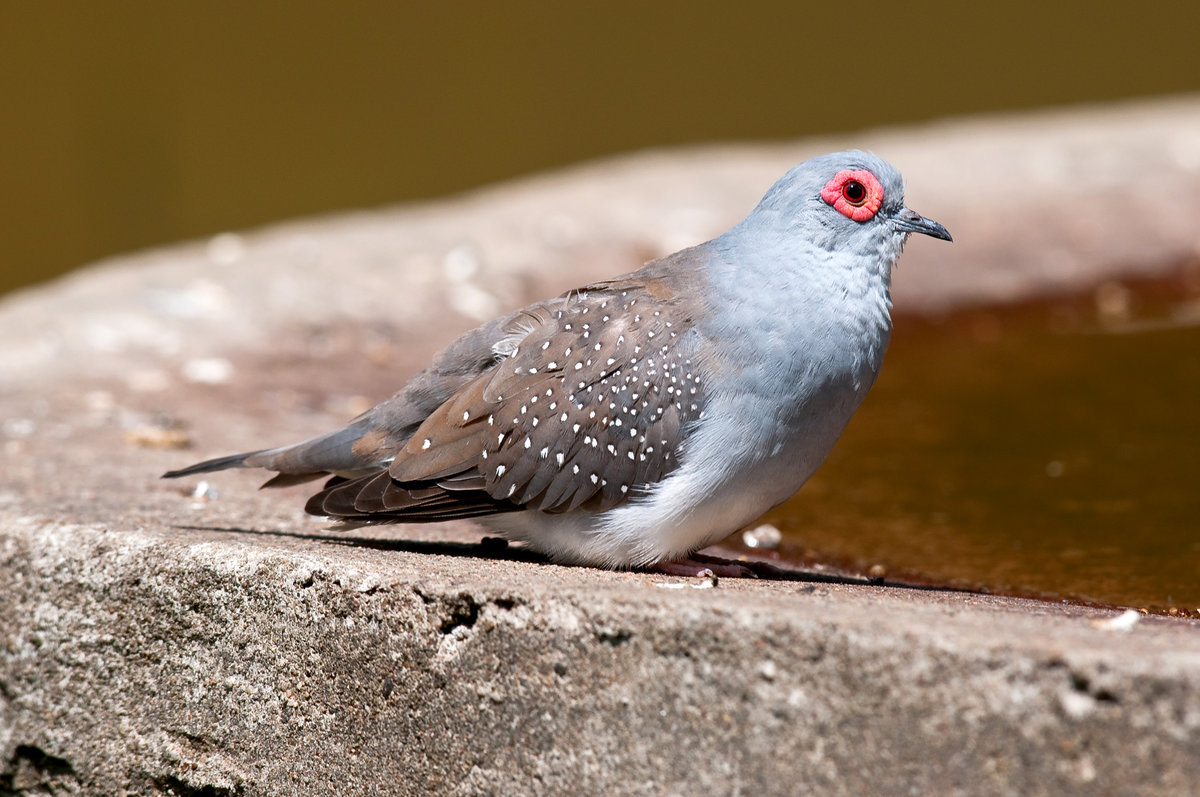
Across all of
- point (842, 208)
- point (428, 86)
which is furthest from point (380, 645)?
point (428, 86)

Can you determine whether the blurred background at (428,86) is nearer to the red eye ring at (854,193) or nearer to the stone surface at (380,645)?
the stone surface at (380,645)

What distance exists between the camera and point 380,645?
3.34 m

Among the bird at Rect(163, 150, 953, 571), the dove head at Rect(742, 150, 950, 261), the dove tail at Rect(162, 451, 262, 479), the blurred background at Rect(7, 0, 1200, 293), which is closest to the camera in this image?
the bird at Rect(163, 150, 953, 571)

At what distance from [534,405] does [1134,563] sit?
6.34 feet

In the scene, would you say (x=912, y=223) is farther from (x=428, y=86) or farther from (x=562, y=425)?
(x=428, y=86)

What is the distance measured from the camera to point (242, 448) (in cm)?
512

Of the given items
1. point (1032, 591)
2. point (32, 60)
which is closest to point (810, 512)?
point (1032, 591)

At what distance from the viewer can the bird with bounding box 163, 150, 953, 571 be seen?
3633 mm

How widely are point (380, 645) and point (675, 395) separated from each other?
41.3 inches

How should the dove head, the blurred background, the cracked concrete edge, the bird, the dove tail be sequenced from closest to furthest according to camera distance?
the cracked concrete edge
the bird
the dove head
the dove tail
the blurred background

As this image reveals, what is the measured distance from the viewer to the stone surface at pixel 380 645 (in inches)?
103

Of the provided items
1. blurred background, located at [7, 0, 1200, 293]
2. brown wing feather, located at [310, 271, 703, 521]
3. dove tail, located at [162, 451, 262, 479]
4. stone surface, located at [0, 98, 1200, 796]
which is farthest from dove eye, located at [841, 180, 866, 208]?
blurred background, located at [7, 0, 1200, 293]

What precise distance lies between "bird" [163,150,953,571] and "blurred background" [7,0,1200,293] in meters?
8.73

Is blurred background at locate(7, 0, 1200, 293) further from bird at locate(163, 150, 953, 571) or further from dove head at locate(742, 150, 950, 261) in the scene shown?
dove head at locate(742, 150, 950, 261)
